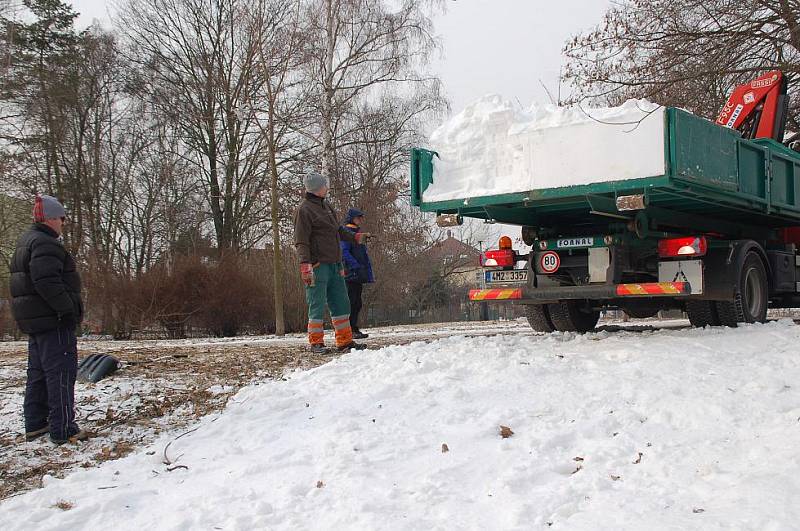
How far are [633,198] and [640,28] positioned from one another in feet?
31.6

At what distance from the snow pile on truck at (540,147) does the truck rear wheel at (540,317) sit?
2.57 m

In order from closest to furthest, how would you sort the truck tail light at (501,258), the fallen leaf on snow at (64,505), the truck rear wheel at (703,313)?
1. the fallen leaf on snow at (64,505)
2. the truck rear wheel at (703,313)
3. the truck tail light at (501,258)

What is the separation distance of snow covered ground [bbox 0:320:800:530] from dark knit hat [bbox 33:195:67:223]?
1.70 metres

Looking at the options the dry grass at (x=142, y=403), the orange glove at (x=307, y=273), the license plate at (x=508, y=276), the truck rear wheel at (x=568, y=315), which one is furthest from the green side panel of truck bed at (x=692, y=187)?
the dry grass at (x=142, y=403)

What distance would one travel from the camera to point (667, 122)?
6.17 metres

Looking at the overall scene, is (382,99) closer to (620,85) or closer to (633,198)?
(620,85)

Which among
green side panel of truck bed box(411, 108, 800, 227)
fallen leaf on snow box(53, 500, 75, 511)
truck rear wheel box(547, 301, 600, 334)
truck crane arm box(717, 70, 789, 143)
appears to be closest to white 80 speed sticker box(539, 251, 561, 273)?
green side panel of truck bed box(411, 108, 800, 227)

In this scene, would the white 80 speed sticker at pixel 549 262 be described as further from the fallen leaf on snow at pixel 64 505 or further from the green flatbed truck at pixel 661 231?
A: the fallen leaf on snow at pixel 64 505

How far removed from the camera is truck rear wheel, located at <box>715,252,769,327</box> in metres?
7.73

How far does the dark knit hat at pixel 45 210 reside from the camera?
4.65 meters

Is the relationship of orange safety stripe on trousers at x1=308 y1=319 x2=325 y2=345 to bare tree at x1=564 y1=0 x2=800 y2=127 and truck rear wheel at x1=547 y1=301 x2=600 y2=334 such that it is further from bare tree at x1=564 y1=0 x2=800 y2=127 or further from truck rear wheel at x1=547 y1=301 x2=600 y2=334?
bare tree at x1=564 y1=0 x2=800 y2=127

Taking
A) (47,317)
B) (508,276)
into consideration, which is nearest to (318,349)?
(508,276)

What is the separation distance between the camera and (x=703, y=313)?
7980mm

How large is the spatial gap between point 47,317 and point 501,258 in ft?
17.2
